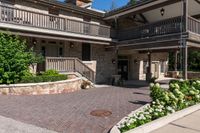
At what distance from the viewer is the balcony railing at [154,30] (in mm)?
15320

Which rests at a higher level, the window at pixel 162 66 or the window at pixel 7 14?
the window at pixel 7 14

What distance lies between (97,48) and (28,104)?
12601mm

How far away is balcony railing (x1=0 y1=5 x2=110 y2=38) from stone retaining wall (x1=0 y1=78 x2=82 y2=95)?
4.28 metres

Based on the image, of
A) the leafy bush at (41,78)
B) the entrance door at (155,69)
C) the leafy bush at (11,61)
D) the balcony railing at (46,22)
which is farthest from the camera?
the entrance door at (155,69)

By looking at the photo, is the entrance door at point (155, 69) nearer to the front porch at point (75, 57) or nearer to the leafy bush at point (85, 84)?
the front porch at point (75, 57)

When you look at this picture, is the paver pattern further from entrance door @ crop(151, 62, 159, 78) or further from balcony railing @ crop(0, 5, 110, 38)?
entrance door @ crop(151, 62, 159, 78)

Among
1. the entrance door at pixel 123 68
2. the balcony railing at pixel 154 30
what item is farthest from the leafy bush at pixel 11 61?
the entrance door at pixel 123 68

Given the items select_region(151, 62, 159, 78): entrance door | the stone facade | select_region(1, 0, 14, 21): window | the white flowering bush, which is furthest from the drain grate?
select_region(151, 62, 159, 78): entrance door

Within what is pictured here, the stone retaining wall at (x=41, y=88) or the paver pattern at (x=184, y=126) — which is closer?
the paver pattern at (x=184, y=126)

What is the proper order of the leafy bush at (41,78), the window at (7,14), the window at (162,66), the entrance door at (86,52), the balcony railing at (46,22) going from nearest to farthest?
the leafy bush at (41,78)
the window at (7,14)
the balcony railing at (46,22)
the entrance door at (86,52)
the window at (162,66)

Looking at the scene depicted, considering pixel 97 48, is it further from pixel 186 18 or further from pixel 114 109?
pixel 114 109

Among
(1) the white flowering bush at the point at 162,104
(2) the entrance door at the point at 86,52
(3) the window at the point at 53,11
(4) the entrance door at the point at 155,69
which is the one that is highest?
(3) the window at the point at 53,11

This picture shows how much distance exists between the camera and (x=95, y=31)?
1923 centimetres

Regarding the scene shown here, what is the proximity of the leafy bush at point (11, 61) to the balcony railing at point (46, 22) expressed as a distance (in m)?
1.74
